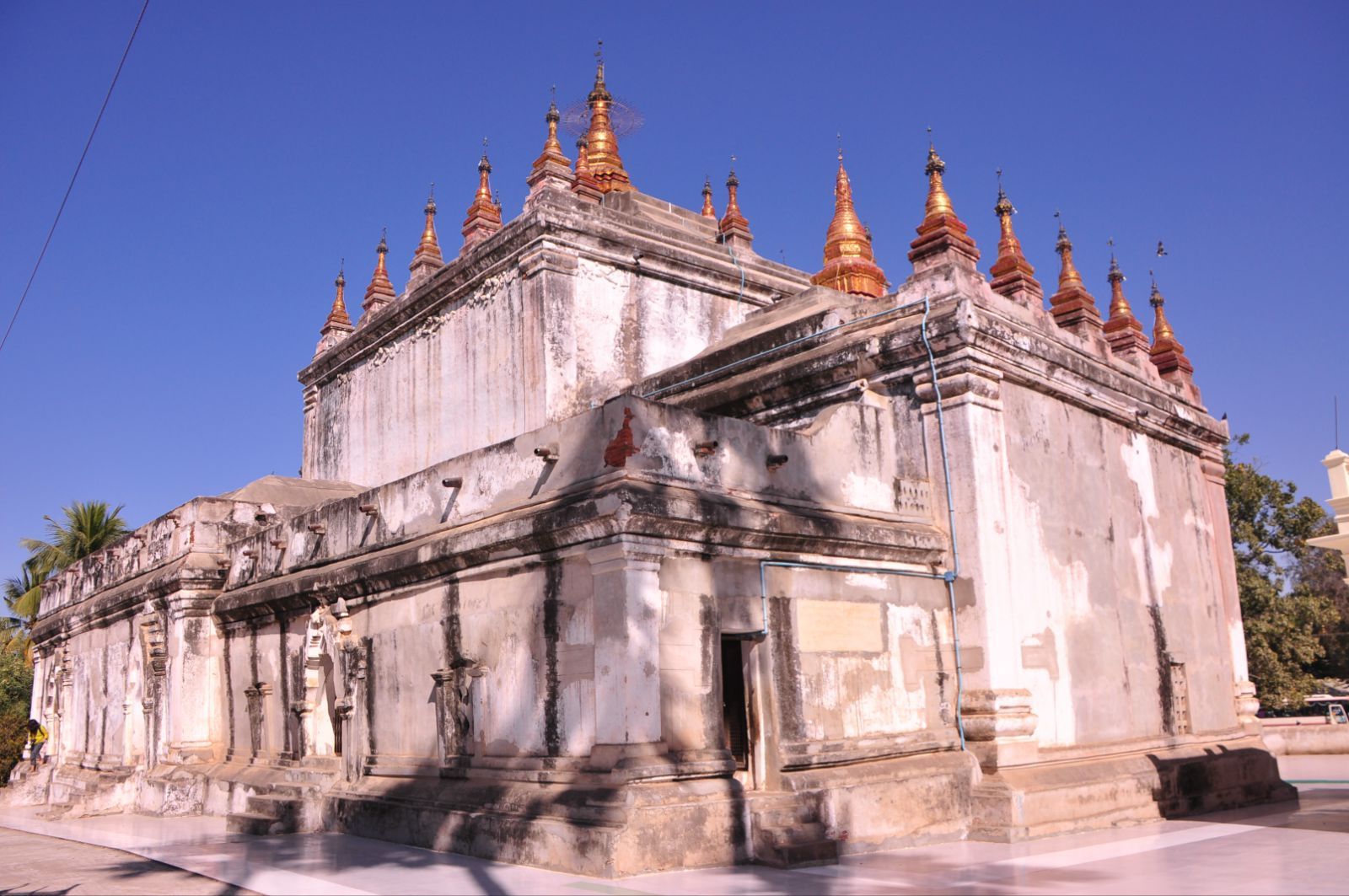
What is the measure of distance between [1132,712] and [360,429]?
504 inches

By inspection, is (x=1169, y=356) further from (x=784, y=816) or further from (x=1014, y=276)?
(x=784, y=816)

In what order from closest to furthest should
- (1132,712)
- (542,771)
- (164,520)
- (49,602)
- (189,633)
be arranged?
(542,771) < (1132,712) < (189,633) < (164,520) < (49,602)

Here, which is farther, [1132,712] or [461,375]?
[461,375]

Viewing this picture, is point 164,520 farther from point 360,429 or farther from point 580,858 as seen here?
point 580,858

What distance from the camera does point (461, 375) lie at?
16.8m

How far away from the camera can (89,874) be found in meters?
9.88

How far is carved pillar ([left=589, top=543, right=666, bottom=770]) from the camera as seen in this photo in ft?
29.6

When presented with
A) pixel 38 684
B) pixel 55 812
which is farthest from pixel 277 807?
pixel 38 684

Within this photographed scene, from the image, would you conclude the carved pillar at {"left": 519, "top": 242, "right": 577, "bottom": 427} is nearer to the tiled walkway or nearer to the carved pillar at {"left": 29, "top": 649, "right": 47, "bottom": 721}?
the tiled walkway

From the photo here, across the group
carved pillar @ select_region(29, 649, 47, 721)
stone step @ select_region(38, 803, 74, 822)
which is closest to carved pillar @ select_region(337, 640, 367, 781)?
stone step @ select_region(38, 803, 74, 822)

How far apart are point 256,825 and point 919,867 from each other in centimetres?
739

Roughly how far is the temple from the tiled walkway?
0.32 m

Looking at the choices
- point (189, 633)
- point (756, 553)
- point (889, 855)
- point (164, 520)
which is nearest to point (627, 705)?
point (756, 553)

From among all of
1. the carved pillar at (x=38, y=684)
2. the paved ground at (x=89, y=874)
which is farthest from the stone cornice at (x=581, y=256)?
the carved pillar at (x=38, y=684)
